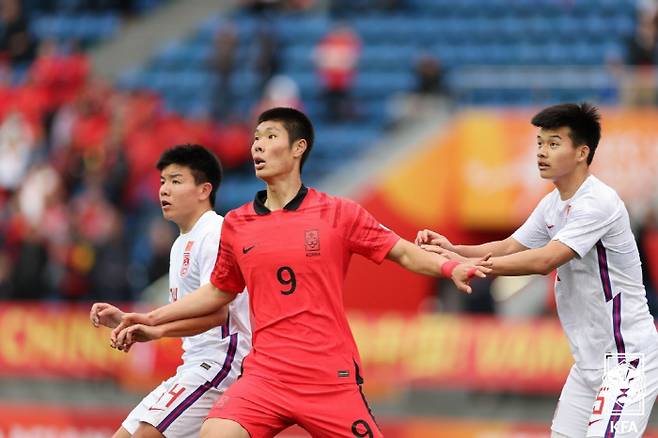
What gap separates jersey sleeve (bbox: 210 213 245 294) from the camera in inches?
314

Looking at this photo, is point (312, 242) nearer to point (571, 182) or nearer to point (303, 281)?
point (303, 281)

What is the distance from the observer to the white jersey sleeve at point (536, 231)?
845 cm

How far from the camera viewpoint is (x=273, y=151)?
7.95 meters

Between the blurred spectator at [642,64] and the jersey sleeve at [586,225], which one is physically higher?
the blurred spectator at [642,64]

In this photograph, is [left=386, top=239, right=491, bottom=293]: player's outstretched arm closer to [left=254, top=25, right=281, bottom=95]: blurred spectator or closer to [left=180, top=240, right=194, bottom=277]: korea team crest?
[left=180, top=240, right=194, bottom=277]: korea team crest

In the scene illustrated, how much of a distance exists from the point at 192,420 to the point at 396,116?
12.1 metres

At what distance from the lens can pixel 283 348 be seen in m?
7.75

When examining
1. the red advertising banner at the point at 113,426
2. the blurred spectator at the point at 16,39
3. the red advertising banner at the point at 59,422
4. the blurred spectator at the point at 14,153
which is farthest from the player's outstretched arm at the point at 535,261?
the blurred spectator at the point at 16,39

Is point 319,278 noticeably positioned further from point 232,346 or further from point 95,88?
point 95,88

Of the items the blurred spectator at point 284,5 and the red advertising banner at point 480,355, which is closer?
the red advertising banner at point 480,355

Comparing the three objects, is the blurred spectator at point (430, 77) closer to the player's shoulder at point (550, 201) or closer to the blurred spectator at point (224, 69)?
the blurred spectator at point (224, 69)

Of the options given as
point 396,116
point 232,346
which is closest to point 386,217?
point 396,116

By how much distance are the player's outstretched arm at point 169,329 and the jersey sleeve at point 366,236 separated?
98 cm

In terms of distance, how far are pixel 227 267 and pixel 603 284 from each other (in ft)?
7.37
